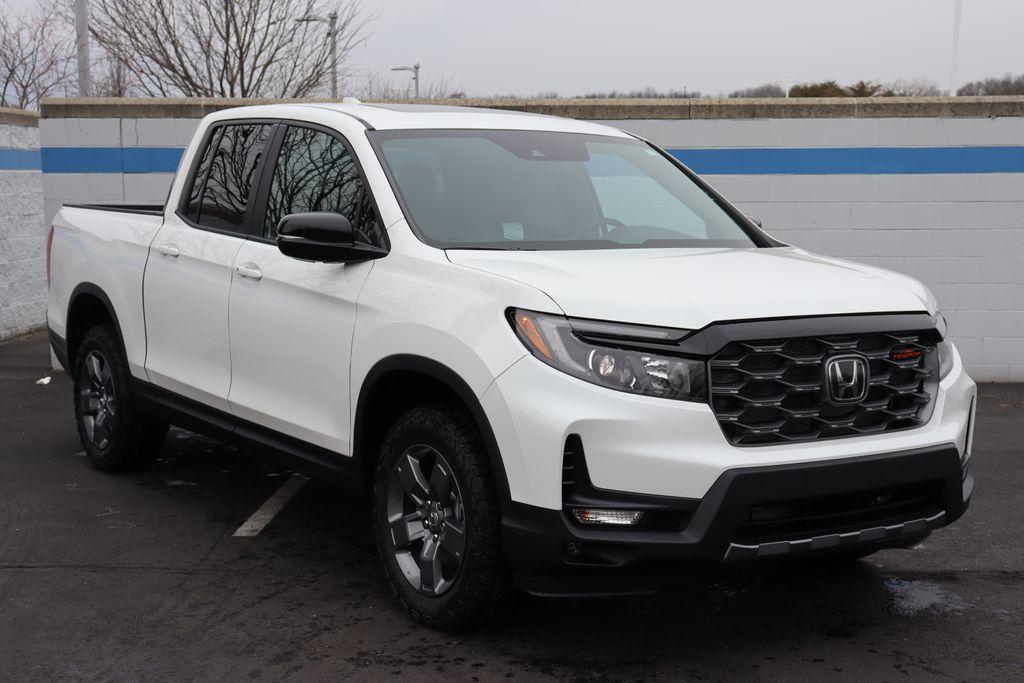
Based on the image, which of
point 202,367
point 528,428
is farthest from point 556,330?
point 202,367

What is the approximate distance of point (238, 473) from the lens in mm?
6648

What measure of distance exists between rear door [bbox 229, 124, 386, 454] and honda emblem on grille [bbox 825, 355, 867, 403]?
1.71 m

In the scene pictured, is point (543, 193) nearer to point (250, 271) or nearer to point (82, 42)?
point (250, 271)

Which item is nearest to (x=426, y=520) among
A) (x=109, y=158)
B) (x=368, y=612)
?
(x=368, y=612)

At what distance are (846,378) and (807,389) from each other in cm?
15

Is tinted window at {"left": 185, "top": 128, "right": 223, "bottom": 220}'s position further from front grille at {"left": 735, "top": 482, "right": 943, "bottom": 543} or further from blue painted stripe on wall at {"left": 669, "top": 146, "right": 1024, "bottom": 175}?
blue painted stripe on wall at {"left": 669, "top": 146, "right": 1024, "bottom": 175}

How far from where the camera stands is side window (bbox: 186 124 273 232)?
5.41m

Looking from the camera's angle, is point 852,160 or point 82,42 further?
point 82,42

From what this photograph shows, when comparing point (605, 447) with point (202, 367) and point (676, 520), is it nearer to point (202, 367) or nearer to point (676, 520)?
point (676, 520)

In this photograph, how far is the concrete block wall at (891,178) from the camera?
31.4ft

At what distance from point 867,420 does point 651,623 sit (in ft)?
3.66

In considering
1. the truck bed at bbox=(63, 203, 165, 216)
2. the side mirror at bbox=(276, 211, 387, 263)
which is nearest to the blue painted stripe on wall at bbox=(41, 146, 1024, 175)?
the truck bed at bbox=(63, 203, 165, 216)

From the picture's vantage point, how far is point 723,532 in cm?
353

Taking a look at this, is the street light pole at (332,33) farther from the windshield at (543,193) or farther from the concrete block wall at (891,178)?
the windshield at (543,193)
